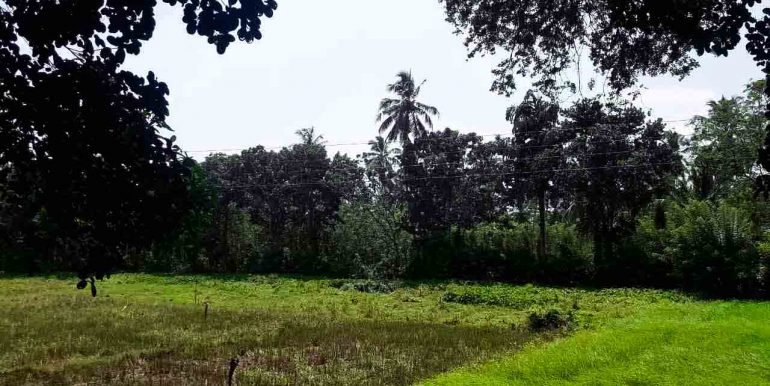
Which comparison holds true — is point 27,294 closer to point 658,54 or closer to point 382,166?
point 382,166

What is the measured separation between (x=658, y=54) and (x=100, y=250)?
3.94m

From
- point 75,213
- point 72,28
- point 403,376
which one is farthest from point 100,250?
point 403,376

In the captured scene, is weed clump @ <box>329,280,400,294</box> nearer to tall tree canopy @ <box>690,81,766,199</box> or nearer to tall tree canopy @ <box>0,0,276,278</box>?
tall tree canopy @ <box>690,81,766,199</box>

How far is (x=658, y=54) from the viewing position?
4336 millimetres

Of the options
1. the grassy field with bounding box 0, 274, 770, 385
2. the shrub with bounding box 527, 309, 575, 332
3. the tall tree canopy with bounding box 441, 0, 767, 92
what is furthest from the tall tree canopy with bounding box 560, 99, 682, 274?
the tall tree canopy with bounding box 441, 0, 767, 92

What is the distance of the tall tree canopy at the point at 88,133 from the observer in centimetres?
240

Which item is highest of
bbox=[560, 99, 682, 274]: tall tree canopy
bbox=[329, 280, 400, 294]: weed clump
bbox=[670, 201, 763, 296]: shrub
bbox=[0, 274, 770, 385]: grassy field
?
bbox=[560, 99, 682, 274]: tall tree canopy

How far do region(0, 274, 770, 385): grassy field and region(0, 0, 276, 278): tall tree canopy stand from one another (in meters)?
5.27

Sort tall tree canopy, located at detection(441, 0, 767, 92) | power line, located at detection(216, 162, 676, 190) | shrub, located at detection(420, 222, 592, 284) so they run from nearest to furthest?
tall tree canopy, located at detection(441, 0, 767, 92)
power line, located at detection(216, 162, 676, 190)
shrub, located at detection(420, 222, 592, 284)

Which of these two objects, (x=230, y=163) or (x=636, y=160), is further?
(x=230, y=163)

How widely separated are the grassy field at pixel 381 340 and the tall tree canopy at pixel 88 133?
17.3 feet

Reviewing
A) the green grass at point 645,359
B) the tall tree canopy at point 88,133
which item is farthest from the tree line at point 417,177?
the green grass at point 645,359

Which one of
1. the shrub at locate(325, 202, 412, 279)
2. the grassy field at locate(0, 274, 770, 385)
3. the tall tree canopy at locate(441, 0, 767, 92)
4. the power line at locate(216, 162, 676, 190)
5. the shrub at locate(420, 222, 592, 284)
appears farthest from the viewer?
the shrub at locate(325, 202, 412, 279)

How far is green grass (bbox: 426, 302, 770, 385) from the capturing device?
6996 mm
